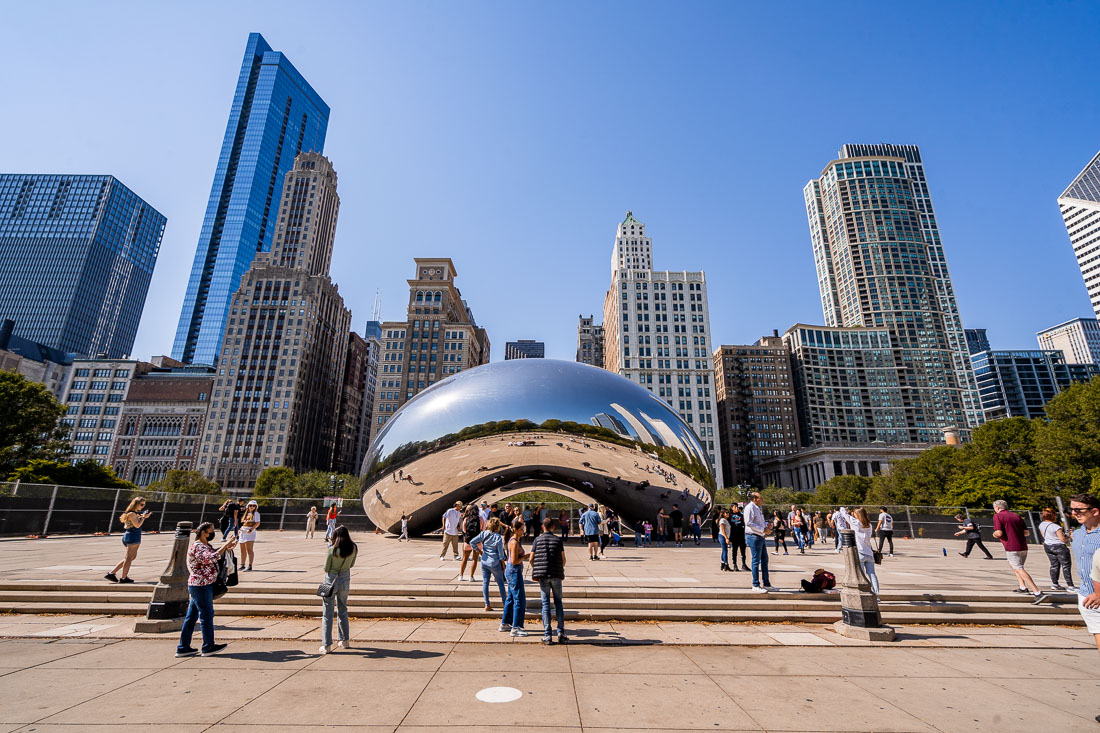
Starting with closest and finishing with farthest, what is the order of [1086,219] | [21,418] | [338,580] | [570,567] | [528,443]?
[338,580]
[570,567]
[528,443]
[21,418]
[1086,219]

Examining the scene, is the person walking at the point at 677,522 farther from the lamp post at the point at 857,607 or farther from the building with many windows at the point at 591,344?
the building with many windows at the point at 591,344

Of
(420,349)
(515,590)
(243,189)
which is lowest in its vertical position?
(515,590)

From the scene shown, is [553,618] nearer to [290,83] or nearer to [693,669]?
[693,669]

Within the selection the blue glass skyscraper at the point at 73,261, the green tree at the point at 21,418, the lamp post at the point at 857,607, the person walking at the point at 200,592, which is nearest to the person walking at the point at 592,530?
the lamp post at the point at 857,607

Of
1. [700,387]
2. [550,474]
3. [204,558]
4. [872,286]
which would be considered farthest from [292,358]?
[872,286]

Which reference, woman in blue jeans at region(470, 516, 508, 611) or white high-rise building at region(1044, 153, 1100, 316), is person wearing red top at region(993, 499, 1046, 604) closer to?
woman in blue jeans at region(470, 516, 508, 611)

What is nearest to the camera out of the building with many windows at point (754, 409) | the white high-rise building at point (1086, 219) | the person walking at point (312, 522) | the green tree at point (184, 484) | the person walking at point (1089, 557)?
the person walking at point (1089, 557)

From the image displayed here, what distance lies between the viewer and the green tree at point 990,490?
42500mm

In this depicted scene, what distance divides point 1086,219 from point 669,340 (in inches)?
5807

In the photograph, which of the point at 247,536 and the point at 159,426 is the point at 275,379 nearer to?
the point at 159,426

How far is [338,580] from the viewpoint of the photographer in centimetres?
630

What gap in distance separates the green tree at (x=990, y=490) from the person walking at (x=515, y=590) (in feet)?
166

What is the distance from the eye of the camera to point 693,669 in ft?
18.5

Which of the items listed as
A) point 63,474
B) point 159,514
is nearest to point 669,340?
point 63,474
